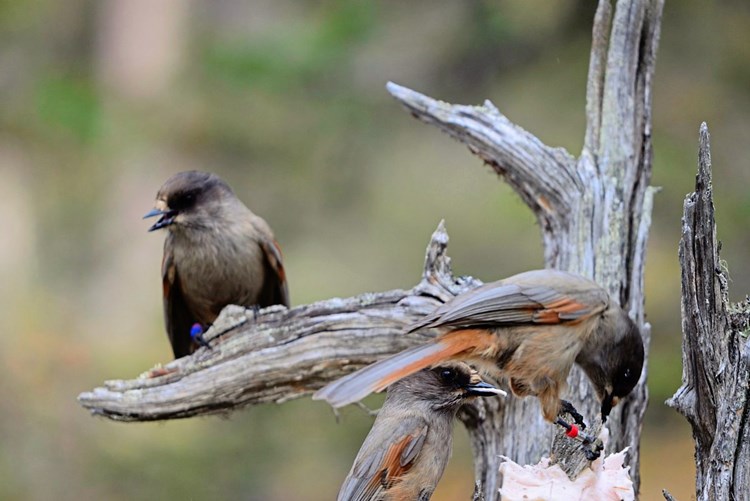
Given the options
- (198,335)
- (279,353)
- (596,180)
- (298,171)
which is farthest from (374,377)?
(298,171)

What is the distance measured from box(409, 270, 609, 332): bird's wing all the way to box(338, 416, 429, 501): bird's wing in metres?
0.51

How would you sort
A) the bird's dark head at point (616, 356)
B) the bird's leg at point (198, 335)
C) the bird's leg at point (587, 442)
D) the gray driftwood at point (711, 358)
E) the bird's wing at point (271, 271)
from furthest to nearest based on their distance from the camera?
1. the bird's wing at point (271, 271)
2. the bird's leg at point (198, 335)
3. the bird's dark head at point (616, 356)
4. the bird's leg at point (587, 442)
5. the gray driftwood at point (711, 358)

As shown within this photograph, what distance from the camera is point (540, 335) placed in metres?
4.84

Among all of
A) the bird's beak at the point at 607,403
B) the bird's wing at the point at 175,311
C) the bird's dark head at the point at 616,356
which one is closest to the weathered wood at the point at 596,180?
the bird's beak at the point at 607,403

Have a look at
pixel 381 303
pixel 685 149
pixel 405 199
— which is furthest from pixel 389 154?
pixel 381 303

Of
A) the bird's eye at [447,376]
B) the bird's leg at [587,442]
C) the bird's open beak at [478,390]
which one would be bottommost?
the bird's leg at [587,442]

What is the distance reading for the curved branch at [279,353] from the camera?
5.74m

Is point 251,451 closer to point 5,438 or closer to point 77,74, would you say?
point 5,438

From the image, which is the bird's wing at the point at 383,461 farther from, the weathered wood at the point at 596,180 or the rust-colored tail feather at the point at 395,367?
the weathered wood at the point at 596,180

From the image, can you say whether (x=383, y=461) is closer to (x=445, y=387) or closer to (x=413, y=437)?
(x=413, y=437)

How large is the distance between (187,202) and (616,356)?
9.44ft

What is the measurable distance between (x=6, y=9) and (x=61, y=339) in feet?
14.4

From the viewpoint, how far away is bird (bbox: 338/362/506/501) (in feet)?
15.5

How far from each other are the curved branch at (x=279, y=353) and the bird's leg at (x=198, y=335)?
41 millimetres
